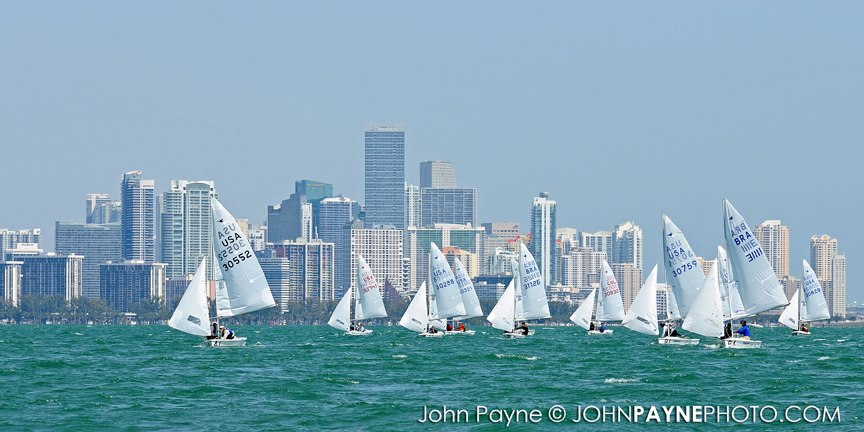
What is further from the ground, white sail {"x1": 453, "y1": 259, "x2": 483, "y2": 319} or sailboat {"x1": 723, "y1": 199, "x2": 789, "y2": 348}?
sailboat {"x1": 723, "y1": 199, "x2": 789, "y2": 348}

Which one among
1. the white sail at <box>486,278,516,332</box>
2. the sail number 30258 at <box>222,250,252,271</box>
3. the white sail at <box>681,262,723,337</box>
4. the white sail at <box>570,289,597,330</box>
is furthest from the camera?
the white sail at <box>570,289,597,330</box>

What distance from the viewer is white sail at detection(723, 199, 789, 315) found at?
70625 millimetres

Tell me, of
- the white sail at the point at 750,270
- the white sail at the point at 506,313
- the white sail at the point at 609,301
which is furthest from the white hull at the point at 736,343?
the white sail at the point at 609,301

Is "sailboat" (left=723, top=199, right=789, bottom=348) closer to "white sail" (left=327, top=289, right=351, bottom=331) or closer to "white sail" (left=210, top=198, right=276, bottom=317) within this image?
"white sail" (left=210, top=198, right=276, bottom=317)

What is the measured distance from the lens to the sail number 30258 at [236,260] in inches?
2832

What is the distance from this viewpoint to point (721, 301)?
73.2 metres

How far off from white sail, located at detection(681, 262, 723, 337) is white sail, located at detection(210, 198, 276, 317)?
18.4 metres

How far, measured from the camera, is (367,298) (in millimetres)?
115125

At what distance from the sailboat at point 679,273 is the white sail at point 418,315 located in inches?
893

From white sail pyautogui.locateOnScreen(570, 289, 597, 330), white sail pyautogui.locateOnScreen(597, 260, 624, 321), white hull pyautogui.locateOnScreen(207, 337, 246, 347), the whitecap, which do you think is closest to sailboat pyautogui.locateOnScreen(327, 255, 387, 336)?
white sail pyautogui.locateOnScreen(570, 289, 597, 330)

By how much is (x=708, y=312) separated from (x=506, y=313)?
31.3 metres

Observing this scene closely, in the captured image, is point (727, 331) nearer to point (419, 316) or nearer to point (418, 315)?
point (419, 316)

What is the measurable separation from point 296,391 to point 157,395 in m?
4.32

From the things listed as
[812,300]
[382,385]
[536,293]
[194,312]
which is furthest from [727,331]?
[812,300]
